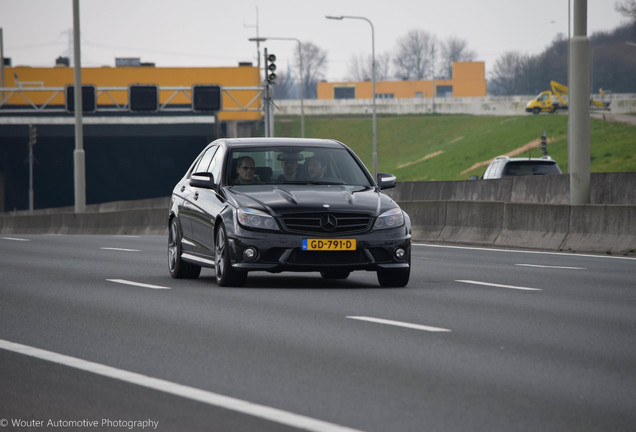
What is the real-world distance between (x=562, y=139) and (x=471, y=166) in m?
6.09

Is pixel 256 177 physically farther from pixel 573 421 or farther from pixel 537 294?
pixel 573 421

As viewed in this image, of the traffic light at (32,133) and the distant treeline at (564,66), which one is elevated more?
the distant treeline at (564,66)

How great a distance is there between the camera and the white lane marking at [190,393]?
20.6ft

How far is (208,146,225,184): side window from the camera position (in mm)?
14641

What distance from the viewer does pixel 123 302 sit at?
40.2 feet

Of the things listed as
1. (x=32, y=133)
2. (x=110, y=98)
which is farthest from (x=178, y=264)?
(x=110, y=98)

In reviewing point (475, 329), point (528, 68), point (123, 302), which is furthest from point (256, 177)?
point (528, 68)

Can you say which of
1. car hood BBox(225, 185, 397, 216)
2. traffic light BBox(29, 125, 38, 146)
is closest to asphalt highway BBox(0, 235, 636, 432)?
car hood BBox(225, 185, 397, 216)

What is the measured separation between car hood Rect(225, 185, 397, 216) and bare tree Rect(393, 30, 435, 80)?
593 ft

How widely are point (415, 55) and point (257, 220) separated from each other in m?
184

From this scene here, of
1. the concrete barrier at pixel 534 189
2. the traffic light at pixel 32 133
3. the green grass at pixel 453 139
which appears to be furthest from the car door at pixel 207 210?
the traffic light at pixel 32 133

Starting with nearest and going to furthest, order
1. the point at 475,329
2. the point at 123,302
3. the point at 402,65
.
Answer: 1. the point at 475,329
2. the point at 123,302
3. the point at 402,65

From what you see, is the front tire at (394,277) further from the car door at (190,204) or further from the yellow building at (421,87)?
the yellow building at (421,87)

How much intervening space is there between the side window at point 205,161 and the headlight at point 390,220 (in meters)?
2.70
